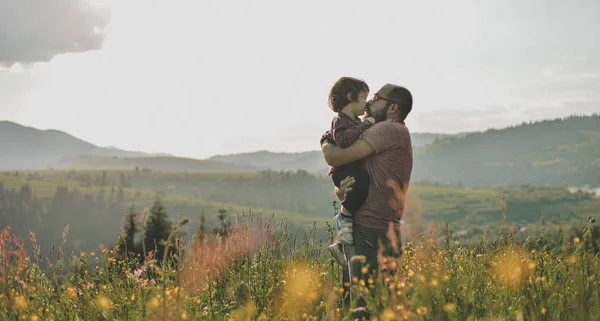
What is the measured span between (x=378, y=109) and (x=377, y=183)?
0.65 m

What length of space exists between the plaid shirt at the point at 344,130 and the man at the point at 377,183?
0.05 meters

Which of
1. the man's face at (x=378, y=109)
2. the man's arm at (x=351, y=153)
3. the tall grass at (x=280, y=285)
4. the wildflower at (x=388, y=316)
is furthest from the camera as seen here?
the man's face at (x=378, y=109)

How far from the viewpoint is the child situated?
14.0 ft

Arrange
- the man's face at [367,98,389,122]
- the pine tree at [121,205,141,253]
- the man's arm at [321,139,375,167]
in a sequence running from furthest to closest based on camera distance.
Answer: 1. the pine tree at [121,205,141,253]
2. the man's face at [367,98,389,122]
3. the man's arm at [321,139,375,167]

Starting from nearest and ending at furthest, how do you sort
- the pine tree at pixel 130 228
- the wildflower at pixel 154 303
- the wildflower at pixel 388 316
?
1. the wildflower at pixel 388 316
2. the wildflower at pixel 154 303
3. the pine tree at pixel 130 228

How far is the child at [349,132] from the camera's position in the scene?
427 cm

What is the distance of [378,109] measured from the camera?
14.7 feet

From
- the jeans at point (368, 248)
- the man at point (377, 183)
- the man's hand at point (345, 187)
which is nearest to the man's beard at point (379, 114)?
the man at point (377, 183)

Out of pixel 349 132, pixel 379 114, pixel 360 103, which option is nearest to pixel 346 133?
pixel 349 132

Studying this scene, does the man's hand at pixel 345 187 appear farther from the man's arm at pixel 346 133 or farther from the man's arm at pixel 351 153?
the man's arm at pixel 346 133

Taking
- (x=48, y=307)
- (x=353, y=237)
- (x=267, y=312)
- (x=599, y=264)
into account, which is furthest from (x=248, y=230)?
(x=599, y=264)

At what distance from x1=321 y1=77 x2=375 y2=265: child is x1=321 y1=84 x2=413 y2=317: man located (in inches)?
2.3

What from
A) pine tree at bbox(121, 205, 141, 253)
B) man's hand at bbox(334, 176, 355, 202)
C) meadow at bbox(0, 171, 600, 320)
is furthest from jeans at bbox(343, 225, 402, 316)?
pine tree at bbox(121, 205, 141, 253)

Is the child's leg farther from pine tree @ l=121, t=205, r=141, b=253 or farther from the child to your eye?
pine tree @ l=121, t=205, r=141, b=253
